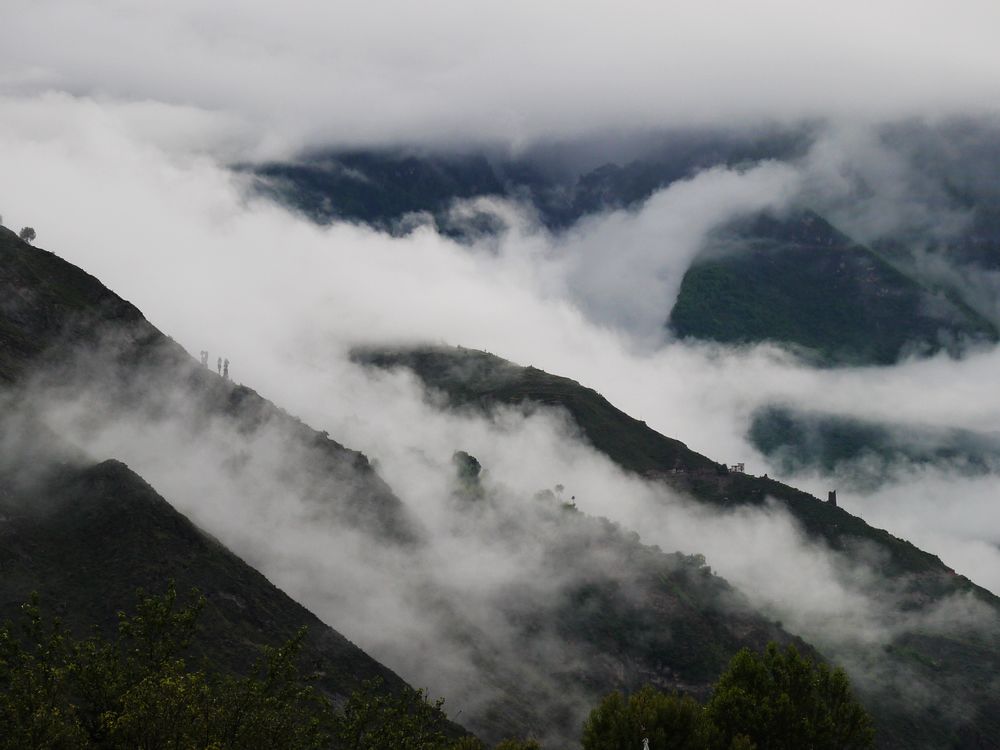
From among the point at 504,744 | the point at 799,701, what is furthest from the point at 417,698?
the point at 799,701

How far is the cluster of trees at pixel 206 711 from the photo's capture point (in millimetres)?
68188

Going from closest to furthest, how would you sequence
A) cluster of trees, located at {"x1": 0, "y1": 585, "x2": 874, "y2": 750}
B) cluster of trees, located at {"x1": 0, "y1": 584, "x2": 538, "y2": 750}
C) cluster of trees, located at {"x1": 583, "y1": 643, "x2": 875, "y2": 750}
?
cluster of trees, located at {"x1": 0, "y1": 584, "x2": 538, "y2": 750}
cluster of trees, located at {"x1": 0, "y1": 585, "x2": 874, "y2": 750}
cluster of trees, located at {"x1": 583, "y1": 643, "x2": 875, "y2": 750}

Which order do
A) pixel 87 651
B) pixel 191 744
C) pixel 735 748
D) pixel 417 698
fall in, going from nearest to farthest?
1. pixel 191 744
2. pixel 87 651
3. pixel 417 698
4. pixel 735 748

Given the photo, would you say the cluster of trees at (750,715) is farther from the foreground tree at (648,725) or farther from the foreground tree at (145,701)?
the foreground tree at (145,701)

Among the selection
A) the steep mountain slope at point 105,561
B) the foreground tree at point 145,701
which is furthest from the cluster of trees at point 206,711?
the steep mountain slope at point 105,561

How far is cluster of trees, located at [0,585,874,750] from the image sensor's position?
6819 centimetres

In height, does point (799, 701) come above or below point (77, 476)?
above

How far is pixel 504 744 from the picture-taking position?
10838cm

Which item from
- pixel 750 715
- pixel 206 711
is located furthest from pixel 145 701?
pixel 750 715

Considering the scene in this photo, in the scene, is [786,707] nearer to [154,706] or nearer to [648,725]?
[648,725]

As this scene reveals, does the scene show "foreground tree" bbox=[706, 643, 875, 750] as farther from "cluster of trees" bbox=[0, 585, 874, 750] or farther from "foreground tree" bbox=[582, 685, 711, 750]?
"foreground tree" bbox=[582, 685, 711, 750]

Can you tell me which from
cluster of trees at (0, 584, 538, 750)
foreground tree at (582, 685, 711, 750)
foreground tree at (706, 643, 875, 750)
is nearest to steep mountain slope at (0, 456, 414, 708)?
foreground tree at (582, 685, 711, 750)

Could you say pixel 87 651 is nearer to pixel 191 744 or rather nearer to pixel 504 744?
pixel 191 744

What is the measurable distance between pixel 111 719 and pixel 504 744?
4758 cm
